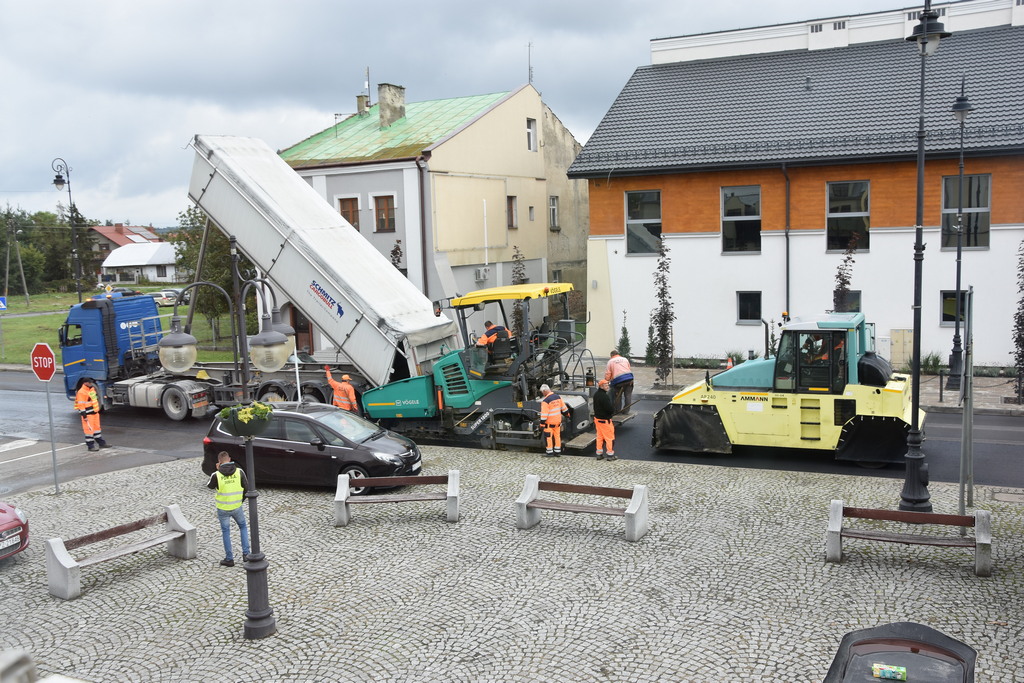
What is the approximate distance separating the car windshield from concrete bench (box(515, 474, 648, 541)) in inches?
145

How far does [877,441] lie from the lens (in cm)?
1462

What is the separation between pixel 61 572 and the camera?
10.1 m

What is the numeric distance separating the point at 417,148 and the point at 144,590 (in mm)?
21915

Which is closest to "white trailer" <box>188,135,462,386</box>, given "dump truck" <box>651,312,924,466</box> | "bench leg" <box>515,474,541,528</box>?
"dump truck" <box>651,312,924,466</box>

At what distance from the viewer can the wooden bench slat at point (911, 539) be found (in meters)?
9.77

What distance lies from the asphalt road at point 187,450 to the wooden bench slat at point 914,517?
14.4ft

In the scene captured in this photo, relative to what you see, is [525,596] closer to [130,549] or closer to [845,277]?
[130,549]

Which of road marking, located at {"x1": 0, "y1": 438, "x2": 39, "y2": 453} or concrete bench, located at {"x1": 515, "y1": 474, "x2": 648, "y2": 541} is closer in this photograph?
concrete bench, located at {"x1": 515, "y1": 474, "x2": 648, "y2": 541}

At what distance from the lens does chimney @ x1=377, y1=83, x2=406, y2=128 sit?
33750 millimetres

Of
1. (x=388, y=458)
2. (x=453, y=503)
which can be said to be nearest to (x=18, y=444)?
(x=388, y=458)

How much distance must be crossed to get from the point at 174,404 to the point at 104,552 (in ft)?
38.3

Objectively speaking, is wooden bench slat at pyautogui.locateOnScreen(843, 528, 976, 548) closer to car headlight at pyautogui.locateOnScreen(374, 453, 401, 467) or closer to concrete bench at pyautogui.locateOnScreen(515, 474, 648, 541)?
concrete bench at pyautogui.locateOnScreen(515, 474, 648, 541)

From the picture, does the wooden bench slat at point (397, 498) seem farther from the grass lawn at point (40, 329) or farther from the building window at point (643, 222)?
the grass lawn at point (40, 329)

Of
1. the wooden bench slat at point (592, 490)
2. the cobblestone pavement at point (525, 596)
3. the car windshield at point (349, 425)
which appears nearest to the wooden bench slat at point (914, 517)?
the cobblestone pavement at point (525, 596)
